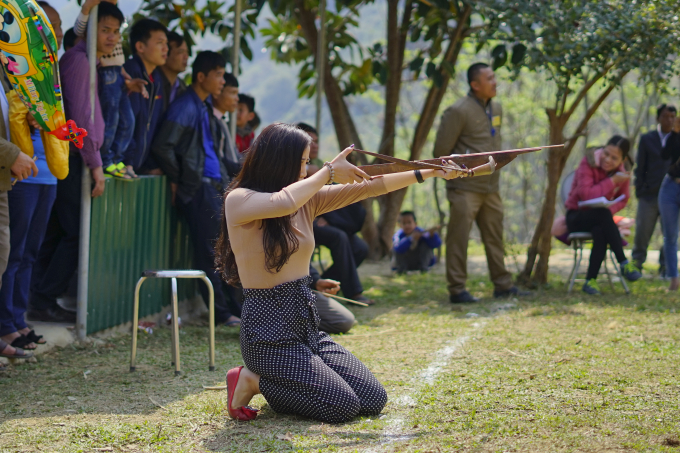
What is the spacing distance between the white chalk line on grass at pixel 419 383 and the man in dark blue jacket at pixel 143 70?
2639 millimetres


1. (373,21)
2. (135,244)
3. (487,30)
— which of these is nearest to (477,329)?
(135,244)

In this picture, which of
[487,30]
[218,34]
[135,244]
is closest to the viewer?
[135,244]

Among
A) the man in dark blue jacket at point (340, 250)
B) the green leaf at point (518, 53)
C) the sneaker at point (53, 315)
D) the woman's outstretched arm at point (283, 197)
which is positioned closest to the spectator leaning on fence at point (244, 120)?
the man in dark blue jacket at point (340, 250)

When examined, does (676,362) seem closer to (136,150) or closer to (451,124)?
(451,124)

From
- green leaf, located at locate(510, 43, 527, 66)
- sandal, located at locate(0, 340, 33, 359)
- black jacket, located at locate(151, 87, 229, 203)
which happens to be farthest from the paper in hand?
sandal, located at locate(0, 340, 33, 359)

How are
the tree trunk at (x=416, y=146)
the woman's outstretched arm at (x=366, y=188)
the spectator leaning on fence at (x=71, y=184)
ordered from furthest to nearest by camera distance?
the tree trunk at (x=416, y=146)
the spectator leaning on fence at (x=71, y=184)
the woman's outstretched arm at (x=366, y=188)

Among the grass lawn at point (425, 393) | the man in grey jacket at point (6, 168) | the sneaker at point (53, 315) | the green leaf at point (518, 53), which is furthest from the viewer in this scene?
the green leaf at point (518, 53)

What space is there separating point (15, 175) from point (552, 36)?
5.10 metres

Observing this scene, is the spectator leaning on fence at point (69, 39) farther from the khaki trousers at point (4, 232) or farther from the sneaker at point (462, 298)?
the sneaker at point (462, 298)

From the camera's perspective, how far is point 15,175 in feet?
13.2

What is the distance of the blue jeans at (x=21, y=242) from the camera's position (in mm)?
4445

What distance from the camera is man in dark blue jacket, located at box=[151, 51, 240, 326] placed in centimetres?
566

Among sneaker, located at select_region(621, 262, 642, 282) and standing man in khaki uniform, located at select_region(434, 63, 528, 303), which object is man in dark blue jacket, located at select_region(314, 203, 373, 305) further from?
sneaker, located at select_region(621, 262, 642, 282)

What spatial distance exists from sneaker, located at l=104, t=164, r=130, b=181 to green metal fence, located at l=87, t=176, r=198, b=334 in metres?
0.05
